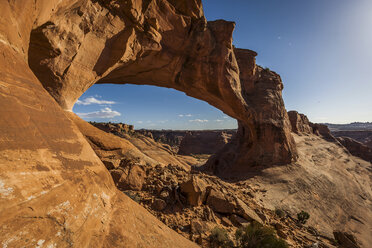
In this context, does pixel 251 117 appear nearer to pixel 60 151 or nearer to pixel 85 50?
pixel 85 50

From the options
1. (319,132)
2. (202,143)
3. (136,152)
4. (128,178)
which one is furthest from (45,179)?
(202,143)

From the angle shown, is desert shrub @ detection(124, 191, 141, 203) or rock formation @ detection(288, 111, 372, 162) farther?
rock formation @ detection(288, 111, 372, 162)

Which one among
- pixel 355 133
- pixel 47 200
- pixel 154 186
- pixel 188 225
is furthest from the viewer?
pixel 355 133

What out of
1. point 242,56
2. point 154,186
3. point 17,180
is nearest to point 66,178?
point 17,180

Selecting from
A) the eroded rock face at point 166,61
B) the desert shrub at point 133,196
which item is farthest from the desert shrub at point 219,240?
the eroded rock face at point 166,61

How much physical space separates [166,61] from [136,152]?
7.89 metres

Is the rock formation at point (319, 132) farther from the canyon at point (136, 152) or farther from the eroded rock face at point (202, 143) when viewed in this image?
the eroded rock face at point (202, 143)

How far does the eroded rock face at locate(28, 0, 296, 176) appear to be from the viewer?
6.11 metres

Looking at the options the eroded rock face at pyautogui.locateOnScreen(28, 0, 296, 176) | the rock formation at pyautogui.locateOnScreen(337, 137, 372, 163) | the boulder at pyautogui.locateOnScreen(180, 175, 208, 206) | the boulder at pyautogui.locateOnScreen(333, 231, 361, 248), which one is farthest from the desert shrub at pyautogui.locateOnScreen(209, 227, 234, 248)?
the rock formation at pyautogui.locateOnScreen(337, 137, 372, 163)

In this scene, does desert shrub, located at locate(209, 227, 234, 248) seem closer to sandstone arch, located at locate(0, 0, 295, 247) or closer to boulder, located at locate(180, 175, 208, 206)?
sandstone arch, located at locate(0, 0, 295, 247)

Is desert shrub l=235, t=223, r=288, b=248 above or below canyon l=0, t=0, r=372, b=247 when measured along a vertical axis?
below

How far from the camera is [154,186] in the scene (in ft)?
15.8

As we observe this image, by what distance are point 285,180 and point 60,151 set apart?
13.7 meters

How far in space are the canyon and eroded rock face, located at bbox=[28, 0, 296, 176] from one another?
65 mm
